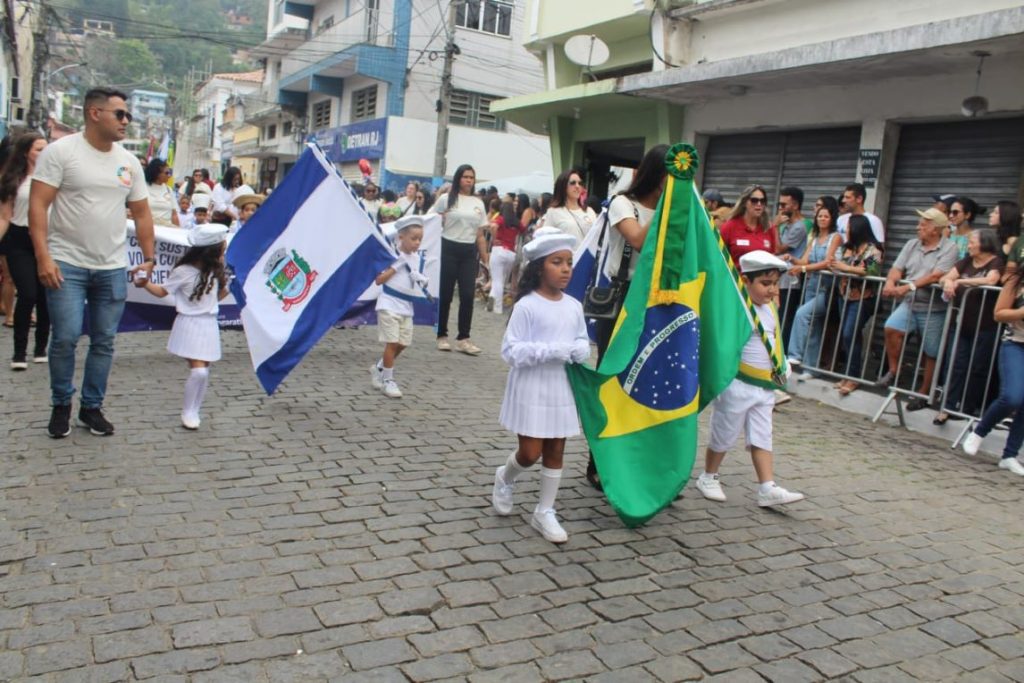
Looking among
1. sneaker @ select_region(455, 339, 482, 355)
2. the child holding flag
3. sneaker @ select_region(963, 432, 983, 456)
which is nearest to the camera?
sneaker @ select_region(963, 432, 983, 456)

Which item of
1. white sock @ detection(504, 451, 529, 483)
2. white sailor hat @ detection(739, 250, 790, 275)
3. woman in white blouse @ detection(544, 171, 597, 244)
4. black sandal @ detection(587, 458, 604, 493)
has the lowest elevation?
black sandal @ detection(587, 458, 604, 493)

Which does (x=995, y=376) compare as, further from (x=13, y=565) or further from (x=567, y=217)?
(x=13, y=565)

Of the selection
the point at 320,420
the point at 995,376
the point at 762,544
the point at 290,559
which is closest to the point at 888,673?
the point at 762,544

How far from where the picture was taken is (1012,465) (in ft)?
20.4

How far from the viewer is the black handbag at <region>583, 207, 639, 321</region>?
477cm

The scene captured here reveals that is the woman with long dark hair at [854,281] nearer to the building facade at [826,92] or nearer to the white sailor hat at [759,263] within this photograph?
the building facade at [826,92]

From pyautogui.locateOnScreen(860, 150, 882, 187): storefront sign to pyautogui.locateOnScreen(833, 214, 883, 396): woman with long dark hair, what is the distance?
2178mm

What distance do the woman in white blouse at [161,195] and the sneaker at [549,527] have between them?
6523 millimetres

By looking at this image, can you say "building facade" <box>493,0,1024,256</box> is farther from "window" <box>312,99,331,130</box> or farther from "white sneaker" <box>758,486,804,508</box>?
"window" <box>312,99,331,130</box>

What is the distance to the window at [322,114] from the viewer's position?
35.1 m

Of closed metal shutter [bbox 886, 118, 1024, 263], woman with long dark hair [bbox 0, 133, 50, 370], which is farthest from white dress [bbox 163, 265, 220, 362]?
closed metal shutter [bbox 886, 118, 1024, 263]

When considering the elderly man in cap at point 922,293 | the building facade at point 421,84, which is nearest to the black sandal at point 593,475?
the elderly man in cap at point 922,293

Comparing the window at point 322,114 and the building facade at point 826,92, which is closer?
the building facade at point 826,92

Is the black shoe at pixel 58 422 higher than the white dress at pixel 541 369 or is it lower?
lower
